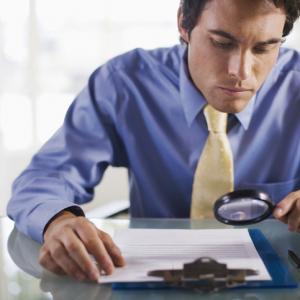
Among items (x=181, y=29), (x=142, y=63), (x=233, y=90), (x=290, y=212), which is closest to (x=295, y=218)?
(x=290, y=212)

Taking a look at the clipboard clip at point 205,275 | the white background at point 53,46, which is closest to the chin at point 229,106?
the clipboard clip at point 205,275

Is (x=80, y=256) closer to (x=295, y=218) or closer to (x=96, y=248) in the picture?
(x=96, y=248)

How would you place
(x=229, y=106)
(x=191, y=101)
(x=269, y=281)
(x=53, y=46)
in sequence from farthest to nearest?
(x=53, y=46), (x=191, y=101), (x=229, y=106), (x=269, y=281)

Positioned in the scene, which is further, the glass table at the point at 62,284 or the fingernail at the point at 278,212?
the fingernail at the point at 278,212

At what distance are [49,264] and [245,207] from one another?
13.7 inches

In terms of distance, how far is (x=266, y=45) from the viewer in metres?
1.03

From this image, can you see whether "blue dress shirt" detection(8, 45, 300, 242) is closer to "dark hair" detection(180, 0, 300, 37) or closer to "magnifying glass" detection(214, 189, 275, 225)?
"dark hair" detection(180, 0, 300, 37)

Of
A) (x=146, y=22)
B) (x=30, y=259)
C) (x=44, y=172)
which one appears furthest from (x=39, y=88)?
(x=30, y=259)

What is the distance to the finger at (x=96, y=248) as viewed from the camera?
70 cm

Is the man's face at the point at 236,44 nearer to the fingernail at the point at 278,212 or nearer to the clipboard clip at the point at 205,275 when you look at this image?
the fingernail at the point at 278,212

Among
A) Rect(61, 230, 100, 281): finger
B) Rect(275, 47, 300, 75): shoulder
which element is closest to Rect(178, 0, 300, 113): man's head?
Rect(275, 47, 300, 75): shoulder

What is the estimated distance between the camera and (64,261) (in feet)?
2.35

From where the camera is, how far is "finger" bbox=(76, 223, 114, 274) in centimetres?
70

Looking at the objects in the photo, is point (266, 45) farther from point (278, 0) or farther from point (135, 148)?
point (135, 148)
